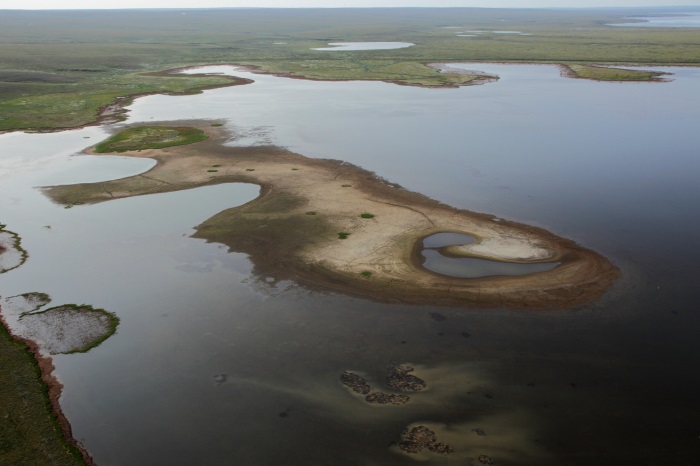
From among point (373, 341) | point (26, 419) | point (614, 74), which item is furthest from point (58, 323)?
point (614, 74)

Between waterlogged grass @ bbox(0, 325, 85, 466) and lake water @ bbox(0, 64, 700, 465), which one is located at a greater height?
lake water @ bbox(0, 64, 700, 465)

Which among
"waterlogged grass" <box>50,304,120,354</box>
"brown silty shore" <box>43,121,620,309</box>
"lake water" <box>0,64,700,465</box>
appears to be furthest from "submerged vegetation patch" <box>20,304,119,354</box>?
"brown silty shore" <box>43,121,620,309</box>

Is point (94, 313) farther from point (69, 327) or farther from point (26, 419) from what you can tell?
point (26, 419)

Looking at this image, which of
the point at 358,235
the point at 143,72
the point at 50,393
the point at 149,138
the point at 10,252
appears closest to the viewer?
the point at 50,393

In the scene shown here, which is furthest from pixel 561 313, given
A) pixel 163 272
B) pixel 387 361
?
pixel 163 272

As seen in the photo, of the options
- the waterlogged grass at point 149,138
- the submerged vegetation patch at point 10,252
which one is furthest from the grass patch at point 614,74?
the submerged vegetation patch at point 10,252

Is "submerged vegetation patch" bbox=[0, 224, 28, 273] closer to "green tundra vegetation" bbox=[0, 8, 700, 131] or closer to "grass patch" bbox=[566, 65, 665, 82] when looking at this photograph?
"green tundra vegetation" bbox=[0, 8, 700, 131]

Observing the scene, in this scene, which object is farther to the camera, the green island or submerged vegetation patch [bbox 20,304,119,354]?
submerged vegetation patch [bbox 20,304,119,354]
